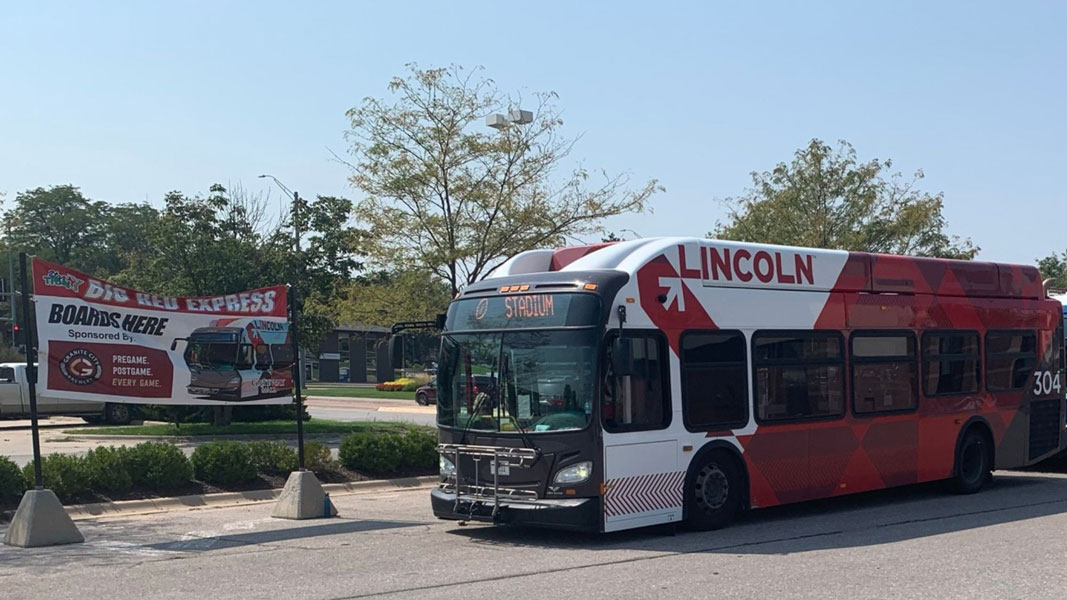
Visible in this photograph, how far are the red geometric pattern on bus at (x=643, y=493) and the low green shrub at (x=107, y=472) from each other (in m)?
7.04

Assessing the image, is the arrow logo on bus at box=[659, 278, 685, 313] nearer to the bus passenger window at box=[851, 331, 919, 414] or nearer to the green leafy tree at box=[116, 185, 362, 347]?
the bus passenger window at box=[851, 331, 919, 414]

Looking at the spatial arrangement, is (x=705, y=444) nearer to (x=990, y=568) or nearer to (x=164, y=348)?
(x=990, y=568)

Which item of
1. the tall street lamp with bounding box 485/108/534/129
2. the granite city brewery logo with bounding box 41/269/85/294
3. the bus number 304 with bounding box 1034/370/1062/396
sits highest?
the tall street lamp with bounding box 485/108/534/129

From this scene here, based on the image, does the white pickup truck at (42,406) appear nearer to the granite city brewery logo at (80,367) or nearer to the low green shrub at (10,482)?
the granite city brewery logo at (80,367)

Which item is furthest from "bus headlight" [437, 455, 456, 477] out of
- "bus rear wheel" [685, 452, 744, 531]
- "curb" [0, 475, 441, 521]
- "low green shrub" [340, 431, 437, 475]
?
"low green shrub" [340, 431, 437, 475]

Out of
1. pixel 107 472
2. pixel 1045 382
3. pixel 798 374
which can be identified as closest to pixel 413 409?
pixel 107 472

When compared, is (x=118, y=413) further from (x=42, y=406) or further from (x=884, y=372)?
(x=884, y=372)

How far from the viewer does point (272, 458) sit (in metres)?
16.9

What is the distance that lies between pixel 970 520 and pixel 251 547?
8.06 metres

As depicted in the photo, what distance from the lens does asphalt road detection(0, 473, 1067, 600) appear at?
29.6 ft

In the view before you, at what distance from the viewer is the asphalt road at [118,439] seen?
23344 millimetres

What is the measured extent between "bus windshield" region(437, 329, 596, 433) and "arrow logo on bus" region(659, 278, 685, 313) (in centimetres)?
121

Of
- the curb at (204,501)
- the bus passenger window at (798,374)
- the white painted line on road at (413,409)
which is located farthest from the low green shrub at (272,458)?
the white painted line on road at (413,409)

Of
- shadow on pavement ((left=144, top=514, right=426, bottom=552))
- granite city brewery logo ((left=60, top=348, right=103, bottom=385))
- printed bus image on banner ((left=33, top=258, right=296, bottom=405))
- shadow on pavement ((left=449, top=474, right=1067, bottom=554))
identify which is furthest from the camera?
granite city brewery logo ((left=60, top=348, right=103, bottom=385))
